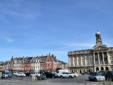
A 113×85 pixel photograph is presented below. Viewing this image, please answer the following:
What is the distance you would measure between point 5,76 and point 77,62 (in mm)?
73119

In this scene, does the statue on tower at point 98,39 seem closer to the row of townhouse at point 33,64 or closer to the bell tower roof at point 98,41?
the bell tower roof at point 98,41

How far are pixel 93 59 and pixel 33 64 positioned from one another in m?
43.3

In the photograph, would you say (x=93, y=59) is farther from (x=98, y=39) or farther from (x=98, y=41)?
(x=98, y=39)

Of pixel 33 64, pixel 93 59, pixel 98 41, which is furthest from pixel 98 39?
pixel 33 64

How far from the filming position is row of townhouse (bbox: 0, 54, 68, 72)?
102 meters

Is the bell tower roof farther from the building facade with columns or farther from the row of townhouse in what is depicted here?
the row of townhouse

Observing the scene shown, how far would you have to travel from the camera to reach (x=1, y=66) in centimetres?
12719

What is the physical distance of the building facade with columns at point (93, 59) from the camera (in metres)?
96.2

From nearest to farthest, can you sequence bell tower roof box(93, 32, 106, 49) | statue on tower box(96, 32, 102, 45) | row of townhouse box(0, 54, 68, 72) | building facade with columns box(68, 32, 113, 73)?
building facade with columns box(68, 32, 113, 73) → bell tower roof box(93, 32, 106, 49) → row of townhouse box(0, 54, 68, 72) → statue on tower box(96, 32, 102, 45)

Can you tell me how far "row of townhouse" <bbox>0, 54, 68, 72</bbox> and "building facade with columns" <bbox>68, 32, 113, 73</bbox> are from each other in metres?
13.7

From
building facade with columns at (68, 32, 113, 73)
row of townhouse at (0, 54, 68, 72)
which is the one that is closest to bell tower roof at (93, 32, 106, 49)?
building facade with columns at (68, 32, 113, 73)

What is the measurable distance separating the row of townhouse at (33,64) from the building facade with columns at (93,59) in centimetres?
1366

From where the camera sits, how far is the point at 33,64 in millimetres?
107500

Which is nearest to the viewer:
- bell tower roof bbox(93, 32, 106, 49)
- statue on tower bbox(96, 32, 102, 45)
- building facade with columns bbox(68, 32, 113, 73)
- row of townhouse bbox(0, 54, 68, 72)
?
building facade with columns bbox(68, 32, 113, 73)
